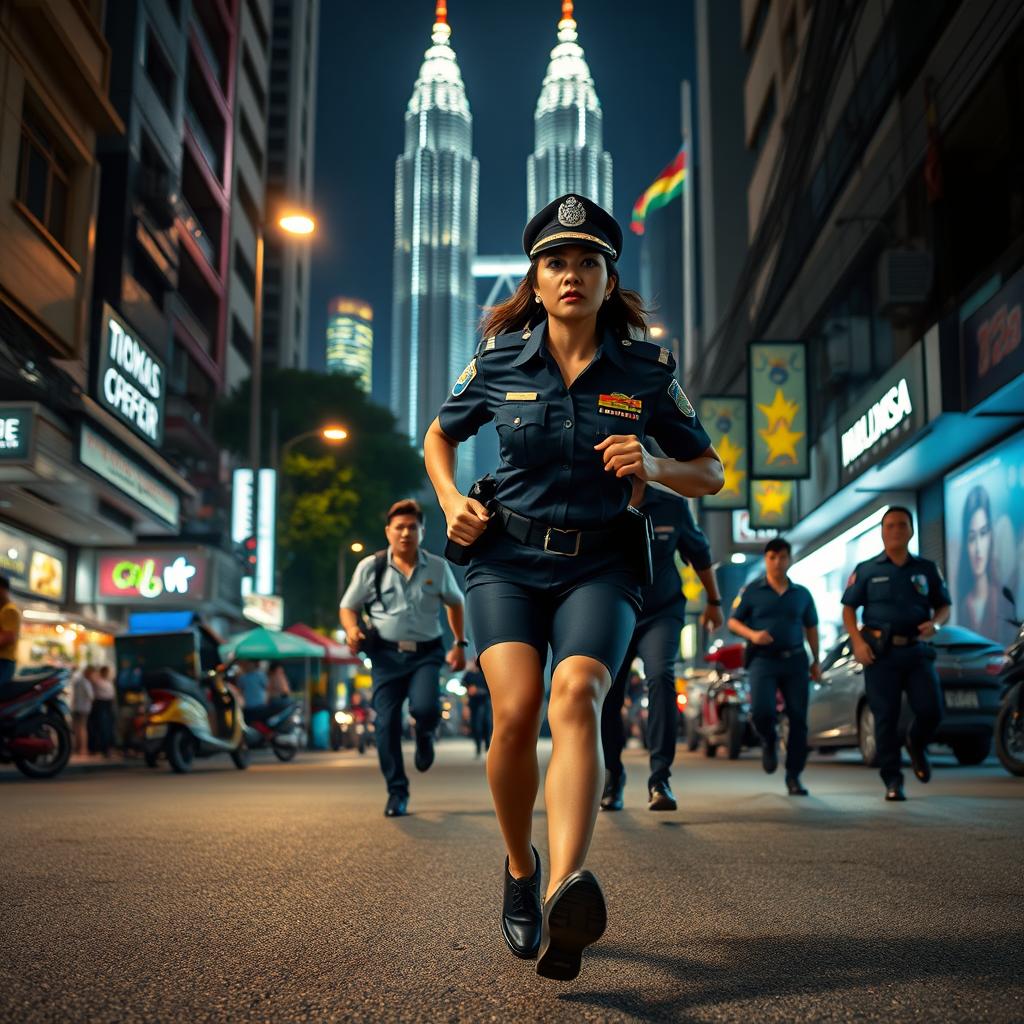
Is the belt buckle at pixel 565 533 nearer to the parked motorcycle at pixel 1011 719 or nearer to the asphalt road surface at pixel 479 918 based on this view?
the asphalt road surface at pixel 479 918

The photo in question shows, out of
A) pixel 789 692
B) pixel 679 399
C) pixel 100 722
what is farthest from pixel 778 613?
pixel 100 722

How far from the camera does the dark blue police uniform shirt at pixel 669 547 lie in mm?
8336

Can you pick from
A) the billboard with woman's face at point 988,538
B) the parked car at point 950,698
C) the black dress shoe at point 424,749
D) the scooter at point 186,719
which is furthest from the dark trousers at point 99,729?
the black dress shoe at point 424,749

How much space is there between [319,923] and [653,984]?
134cm

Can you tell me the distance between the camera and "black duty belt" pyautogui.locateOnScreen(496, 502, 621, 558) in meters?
3.66

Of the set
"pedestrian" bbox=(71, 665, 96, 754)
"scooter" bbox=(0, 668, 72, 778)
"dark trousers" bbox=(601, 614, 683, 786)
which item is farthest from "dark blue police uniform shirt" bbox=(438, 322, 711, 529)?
"pedestrian" bbox=(71, 665, 96, 754)

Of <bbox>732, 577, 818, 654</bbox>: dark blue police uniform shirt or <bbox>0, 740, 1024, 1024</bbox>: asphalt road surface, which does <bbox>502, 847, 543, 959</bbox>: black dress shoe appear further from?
<bbox>732, 577, 818, 654</bbox>: dark blue police uniform shirt

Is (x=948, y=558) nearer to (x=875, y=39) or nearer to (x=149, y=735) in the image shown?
(x=875, y=39)

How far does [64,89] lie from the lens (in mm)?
22031

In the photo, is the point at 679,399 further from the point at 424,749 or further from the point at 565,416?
the point at 424,749

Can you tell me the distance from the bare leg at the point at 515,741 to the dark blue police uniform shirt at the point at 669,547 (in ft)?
15.4

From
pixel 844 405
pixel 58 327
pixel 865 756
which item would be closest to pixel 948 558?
pixel 844 405

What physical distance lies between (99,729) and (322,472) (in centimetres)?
2589

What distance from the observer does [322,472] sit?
159ft
